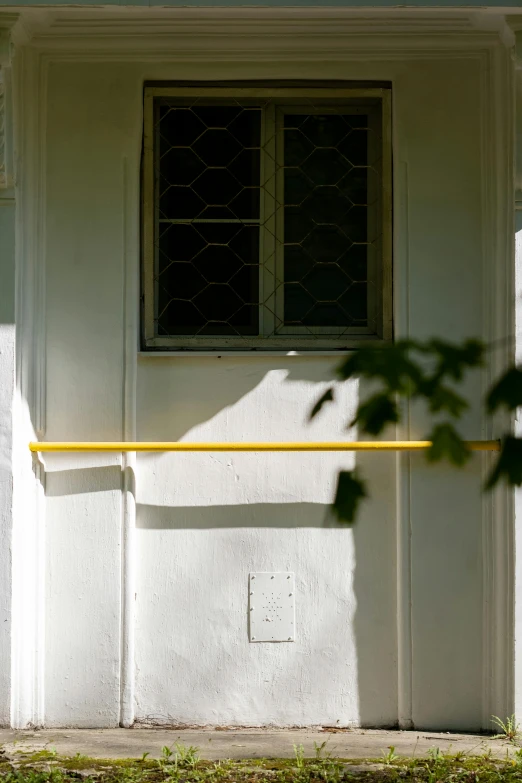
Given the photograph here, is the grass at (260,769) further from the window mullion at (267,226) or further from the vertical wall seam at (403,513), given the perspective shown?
the window mullion at (267,226)

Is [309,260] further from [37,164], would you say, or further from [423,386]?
[423,386]

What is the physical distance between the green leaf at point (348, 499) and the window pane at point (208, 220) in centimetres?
223

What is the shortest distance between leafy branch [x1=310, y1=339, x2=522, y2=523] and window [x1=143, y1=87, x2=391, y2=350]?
2.19 metres

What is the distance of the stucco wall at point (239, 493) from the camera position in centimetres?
400

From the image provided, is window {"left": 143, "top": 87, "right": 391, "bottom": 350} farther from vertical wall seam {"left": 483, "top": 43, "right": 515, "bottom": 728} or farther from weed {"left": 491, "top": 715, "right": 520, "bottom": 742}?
weed {"left": 491, "top": 715, "right": 520, "bottom": 742}

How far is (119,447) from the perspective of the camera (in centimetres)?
389

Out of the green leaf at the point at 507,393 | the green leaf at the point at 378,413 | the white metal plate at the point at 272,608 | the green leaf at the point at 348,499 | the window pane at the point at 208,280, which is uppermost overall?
the window pane at the point at 208,280

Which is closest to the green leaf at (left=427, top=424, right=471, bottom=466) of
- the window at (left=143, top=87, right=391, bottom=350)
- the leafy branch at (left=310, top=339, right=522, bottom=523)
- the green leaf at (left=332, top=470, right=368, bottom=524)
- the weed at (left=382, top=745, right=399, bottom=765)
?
the leafy branch at (left=310, top=339, right=522, bottom=523)

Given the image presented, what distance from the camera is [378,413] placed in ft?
6.23

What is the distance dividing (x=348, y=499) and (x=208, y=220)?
2408 millimetres

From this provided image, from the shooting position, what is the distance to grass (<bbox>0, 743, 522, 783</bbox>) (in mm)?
3393

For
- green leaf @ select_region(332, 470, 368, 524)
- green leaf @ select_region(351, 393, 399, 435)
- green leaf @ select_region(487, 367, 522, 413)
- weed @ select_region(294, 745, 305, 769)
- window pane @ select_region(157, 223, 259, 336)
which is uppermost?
window pane @ select_region(157, 223, 259, 336)

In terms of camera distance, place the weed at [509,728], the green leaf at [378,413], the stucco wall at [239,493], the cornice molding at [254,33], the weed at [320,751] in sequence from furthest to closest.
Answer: the stucco wall at [239,493] < the weed at [509,728] < the cornice molding at [254,33] < the weed at [320,751] < the green leaf at [378,413]

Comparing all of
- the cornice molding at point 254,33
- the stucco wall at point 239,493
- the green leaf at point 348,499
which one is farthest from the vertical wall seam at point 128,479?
the green leaf at point 348,499
